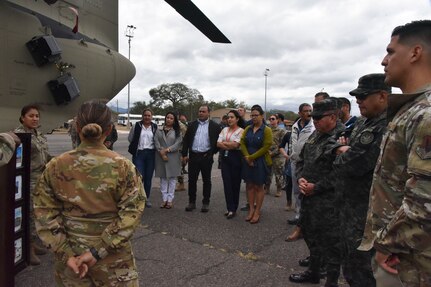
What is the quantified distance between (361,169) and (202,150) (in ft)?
12.7

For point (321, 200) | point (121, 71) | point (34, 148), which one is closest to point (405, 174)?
point (321, 200)

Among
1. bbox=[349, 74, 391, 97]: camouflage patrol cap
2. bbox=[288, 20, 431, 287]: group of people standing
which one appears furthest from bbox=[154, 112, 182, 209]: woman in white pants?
bbox=[349, 74, 391, 97]: camouflage patrol cap

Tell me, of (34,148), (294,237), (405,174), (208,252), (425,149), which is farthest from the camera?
(294,237)

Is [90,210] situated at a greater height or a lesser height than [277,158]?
greater

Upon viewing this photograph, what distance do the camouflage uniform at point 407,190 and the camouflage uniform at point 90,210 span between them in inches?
51.6

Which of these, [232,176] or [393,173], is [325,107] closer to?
[393,173]

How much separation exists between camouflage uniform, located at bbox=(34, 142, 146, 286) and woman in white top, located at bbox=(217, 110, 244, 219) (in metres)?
3.91

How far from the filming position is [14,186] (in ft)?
9.30

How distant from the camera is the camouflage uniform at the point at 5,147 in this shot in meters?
2.01

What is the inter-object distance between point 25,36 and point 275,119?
17.1ft

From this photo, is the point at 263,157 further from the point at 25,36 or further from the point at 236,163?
the point at 25,36

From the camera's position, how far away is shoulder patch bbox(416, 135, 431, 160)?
134cm

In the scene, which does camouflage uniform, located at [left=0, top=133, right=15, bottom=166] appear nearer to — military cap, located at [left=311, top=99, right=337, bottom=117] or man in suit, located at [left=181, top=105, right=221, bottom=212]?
military cap, located at [left=311, top=99, right=337, bottom=117]

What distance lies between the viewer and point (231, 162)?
6.01 metres
